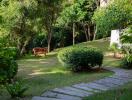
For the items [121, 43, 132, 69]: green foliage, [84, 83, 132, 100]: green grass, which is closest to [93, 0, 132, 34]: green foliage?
[121, 43, 132, 69]: green foliage

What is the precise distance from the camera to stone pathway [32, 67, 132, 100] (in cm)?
1018

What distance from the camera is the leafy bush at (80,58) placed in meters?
15.4

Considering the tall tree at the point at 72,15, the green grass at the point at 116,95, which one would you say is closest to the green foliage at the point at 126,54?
the green grass at the point at 116,95

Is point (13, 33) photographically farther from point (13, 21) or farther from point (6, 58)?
point (6, 58)

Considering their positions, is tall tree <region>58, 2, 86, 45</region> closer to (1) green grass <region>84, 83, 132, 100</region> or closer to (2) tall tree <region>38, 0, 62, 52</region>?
(2) tall tree <region>38, 0, 62, 52</region>

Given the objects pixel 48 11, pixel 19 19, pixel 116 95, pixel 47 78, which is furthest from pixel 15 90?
pixel 48 11

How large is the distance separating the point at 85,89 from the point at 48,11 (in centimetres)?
1466

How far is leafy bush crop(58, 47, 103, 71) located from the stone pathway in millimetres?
1365

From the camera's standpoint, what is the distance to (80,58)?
15297 mm

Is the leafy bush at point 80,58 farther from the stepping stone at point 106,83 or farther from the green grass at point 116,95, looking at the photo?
the green grass at point 116,95

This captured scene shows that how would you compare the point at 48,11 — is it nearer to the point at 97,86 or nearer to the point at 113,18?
the point at 113,18

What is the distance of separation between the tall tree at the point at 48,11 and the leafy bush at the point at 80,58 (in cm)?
922

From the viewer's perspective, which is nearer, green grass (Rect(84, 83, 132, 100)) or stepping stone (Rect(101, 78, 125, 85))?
green grass (Rect(84, 83, 132, 100))

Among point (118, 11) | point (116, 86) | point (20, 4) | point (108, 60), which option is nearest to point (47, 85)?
point (116, 86)
